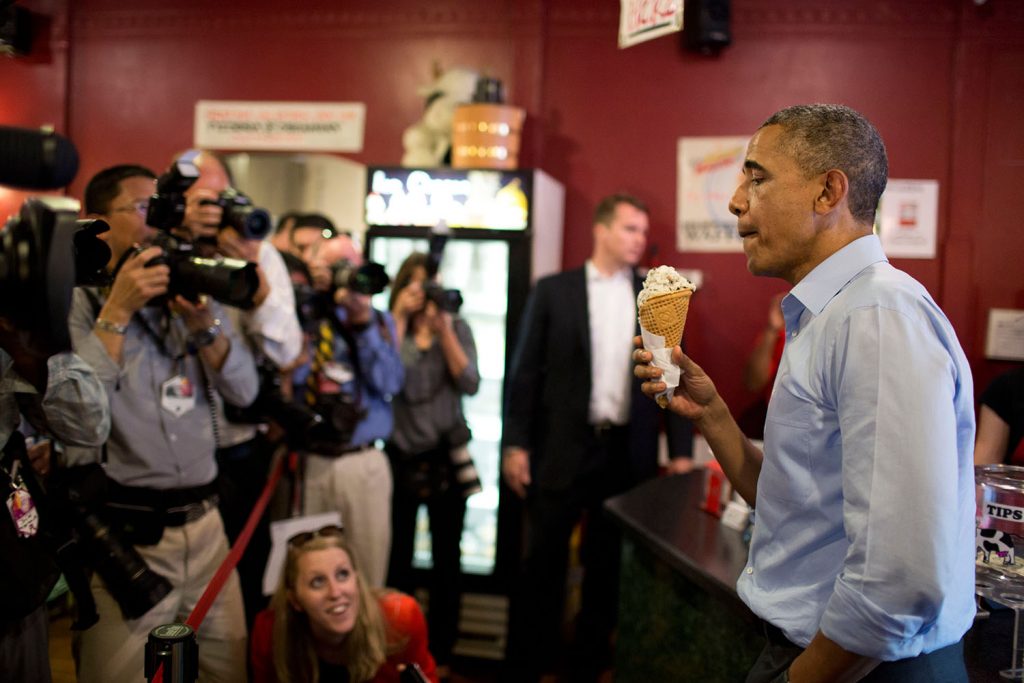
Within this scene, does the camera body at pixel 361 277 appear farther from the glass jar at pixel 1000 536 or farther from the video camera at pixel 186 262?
the glass jar at pixel 1000 536

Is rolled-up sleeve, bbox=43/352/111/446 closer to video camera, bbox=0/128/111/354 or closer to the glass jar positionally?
video camera, bbox=0/128/111/354

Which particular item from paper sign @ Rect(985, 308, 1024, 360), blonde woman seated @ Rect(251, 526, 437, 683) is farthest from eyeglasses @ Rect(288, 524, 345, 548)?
paper sign @ Rect(985, 308, 1024, 360)

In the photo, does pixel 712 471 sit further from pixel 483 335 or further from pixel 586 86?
pixel 586 86

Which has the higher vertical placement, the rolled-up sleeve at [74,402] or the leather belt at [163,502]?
the rolled-up sleeve at [74,402]

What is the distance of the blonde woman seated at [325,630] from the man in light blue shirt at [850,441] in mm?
1166

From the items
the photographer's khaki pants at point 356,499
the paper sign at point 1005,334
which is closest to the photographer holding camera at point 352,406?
the photographer's khaki pants at point 356,499

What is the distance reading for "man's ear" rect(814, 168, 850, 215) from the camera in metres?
1.30

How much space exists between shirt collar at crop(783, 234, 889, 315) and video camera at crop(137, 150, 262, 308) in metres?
1.33

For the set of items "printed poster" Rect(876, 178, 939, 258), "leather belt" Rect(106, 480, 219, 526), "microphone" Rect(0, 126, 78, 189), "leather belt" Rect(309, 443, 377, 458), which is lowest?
"leather belt" Rect(309, 443, 377, 458)

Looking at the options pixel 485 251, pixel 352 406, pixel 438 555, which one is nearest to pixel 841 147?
pixel 352 406

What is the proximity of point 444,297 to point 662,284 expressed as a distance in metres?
1.93

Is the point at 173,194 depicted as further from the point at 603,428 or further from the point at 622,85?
the point at 622,85

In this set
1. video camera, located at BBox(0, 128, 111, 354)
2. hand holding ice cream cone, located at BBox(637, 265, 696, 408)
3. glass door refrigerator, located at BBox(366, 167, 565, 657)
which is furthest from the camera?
glass door refrigerator, located at BBox(366, 167, 565, 657)

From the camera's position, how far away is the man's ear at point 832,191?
1304 millimetres
